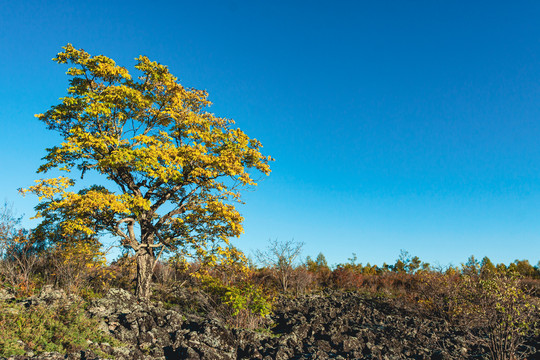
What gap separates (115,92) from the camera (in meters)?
13.5

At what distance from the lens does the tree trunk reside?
1459cm

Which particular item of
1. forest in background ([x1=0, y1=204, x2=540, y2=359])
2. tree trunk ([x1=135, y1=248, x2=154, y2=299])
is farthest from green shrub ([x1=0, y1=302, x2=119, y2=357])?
tree trunk ([x1=135, y1=248, x2=154, y2=299])

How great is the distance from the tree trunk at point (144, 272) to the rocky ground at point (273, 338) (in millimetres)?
1780

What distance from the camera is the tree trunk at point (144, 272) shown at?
574 inches

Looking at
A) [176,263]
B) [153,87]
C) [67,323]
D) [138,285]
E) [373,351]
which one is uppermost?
[153,87]

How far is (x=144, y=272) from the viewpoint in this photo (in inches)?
590

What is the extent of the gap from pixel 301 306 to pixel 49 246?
12111 millimetres

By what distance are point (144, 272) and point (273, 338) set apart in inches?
264

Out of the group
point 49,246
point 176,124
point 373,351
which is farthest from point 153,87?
point 373,351

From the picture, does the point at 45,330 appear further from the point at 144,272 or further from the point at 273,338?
the point at 273,338

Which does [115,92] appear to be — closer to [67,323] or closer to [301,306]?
[67,323]

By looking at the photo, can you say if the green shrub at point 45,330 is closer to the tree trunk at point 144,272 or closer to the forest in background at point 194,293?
the forest in background at point 194,293

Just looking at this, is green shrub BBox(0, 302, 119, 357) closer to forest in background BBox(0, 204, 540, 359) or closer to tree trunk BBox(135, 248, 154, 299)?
forest in background BBox(0, 204, 540, 359)

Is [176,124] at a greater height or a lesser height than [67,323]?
greater
